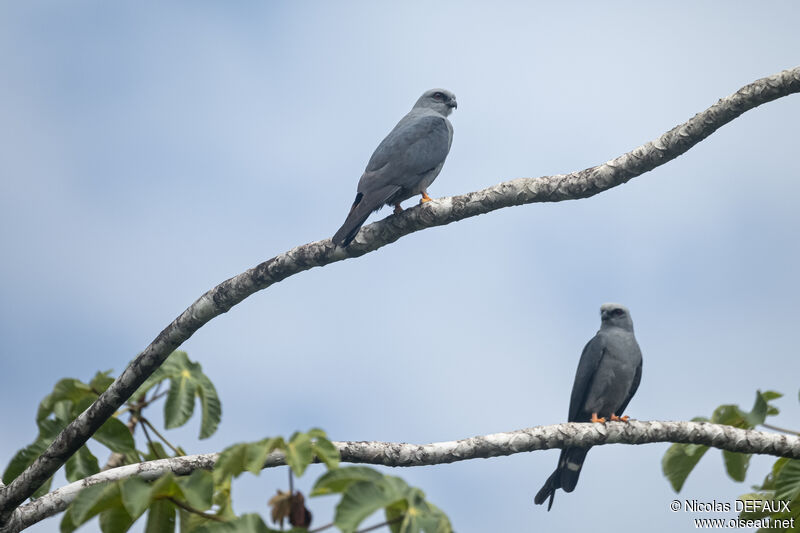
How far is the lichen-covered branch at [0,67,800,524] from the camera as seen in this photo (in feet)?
17.7

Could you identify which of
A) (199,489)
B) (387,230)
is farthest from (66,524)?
(387,230)

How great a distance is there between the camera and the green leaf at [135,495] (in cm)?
299

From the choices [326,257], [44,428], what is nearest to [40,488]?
[44,428]

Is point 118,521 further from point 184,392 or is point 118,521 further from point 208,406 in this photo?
point 208,406

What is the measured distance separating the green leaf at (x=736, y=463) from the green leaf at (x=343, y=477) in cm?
376

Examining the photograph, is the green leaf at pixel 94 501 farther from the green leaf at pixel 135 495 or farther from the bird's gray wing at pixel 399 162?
the bird's gray wing at pixel 399 162

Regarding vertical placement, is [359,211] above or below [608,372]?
above

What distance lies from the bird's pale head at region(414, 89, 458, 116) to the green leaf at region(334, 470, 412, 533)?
238 inches

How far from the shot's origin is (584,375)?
25.8 ft

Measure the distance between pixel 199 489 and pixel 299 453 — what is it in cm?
43

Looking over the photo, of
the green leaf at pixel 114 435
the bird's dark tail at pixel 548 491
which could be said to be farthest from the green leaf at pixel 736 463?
the green leaf at pixel 114 435

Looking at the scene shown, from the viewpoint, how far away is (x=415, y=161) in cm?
679

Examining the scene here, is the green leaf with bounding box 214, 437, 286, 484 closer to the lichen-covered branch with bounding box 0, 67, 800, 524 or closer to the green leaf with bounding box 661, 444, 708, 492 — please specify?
the lichen-covered branch with bounding box 0, 67, 800, 524

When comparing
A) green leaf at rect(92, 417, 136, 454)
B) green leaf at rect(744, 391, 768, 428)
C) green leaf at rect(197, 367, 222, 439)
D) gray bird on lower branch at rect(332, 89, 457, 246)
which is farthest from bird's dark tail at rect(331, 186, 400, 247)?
green leaf at rect(744, 391, 768, 428)
